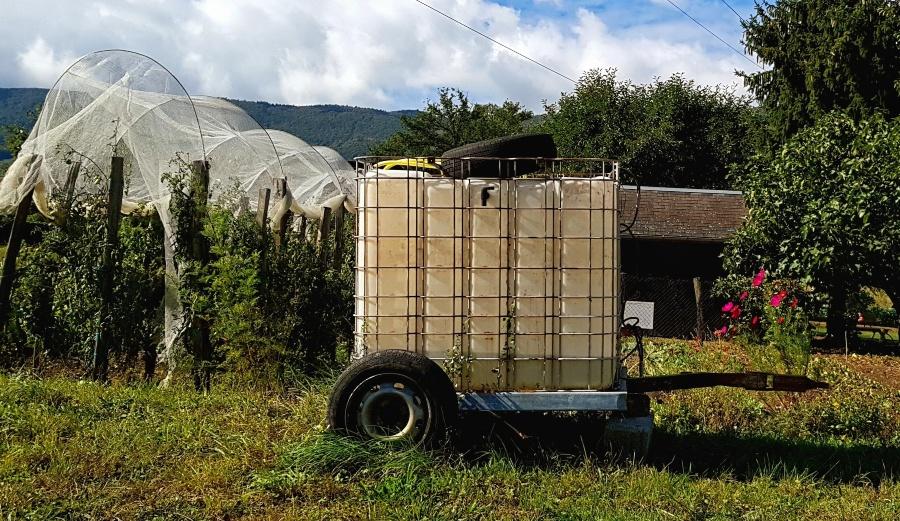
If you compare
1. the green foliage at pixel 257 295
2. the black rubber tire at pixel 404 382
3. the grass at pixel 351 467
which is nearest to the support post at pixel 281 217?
the green foliage at pixel 257 295

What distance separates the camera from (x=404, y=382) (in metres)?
5.38

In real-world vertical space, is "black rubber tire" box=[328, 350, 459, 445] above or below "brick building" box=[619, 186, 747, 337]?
below

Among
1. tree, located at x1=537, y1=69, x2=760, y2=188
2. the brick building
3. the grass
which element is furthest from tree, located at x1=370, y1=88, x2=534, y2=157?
the grass

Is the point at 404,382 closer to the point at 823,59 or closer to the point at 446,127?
the point at 823,59

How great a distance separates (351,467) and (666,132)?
31.4 metres

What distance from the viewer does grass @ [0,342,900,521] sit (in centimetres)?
485

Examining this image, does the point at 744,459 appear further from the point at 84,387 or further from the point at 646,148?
the point at 646,148

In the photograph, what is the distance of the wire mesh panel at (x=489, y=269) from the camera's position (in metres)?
5.59

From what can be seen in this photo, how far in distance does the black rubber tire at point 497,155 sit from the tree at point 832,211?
8.11 m

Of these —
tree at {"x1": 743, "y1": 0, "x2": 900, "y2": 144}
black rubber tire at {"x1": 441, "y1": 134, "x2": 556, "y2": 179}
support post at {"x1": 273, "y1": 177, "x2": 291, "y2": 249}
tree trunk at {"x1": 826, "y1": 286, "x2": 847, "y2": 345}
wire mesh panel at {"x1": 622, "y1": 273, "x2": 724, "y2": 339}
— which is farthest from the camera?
tree at {"x1": 743, "y1": 0, "x2": 900, "y2": 144}

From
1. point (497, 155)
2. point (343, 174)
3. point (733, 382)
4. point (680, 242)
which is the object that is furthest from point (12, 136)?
point (733, 382)

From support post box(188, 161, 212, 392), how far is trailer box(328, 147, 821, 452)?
2.64 meters

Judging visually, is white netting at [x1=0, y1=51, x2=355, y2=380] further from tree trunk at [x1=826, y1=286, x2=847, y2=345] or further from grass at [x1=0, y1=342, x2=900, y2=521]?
tree trunk at [x1=826, y1=286, x2=847, y2=345]

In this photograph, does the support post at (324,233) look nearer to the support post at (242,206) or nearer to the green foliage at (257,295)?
the green foliage at (257,295)
